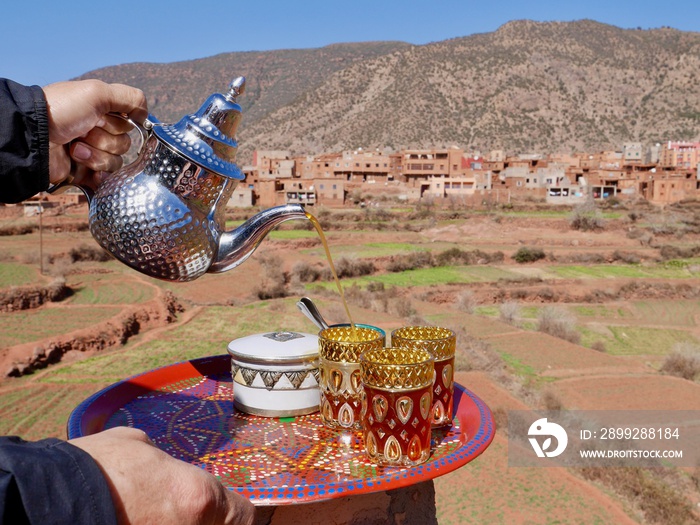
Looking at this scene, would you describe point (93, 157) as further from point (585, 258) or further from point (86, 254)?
point (585, 258)

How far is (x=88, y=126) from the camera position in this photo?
146 centimetres

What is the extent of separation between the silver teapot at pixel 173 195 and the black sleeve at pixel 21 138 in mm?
181

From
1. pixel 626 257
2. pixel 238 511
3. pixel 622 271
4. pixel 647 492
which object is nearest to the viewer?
pixel 238 511

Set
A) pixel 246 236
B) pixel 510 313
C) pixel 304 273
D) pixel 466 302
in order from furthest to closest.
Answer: pixel 304 273, pixel 466 302, pixel 510 313, pixel 246 236

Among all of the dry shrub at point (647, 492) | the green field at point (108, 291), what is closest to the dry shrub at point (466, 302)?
the green field at point (108, 291)

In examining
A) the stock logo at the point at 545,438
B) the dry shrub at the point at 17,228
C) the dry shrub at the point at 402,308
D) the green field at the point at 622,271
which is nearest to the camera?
the stock logo at the point at 545,438

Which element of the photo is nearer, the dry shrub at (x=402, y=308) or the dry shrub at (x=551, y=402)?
the dry shrub at (x=551, y=402)

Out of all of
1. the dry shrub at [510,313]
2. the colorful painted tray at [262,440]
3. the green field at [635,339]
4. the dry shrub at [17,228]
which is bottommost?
the green field at [635,339]

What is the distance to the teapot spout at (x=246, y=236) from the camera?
1.62 metres

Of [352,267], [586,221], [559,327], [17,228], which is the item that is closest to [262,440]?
[559,327]

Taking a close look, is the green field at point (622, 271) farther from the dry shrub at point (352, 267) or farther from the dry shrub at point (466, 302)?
the dry shrub at point (352, 267)

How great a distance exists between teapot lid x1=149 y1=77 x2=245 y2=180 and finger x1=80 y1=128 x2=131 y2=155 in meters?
0.12

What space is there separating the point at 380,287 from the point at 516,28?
210 feet

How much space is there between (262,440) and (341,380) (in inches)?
10.3
